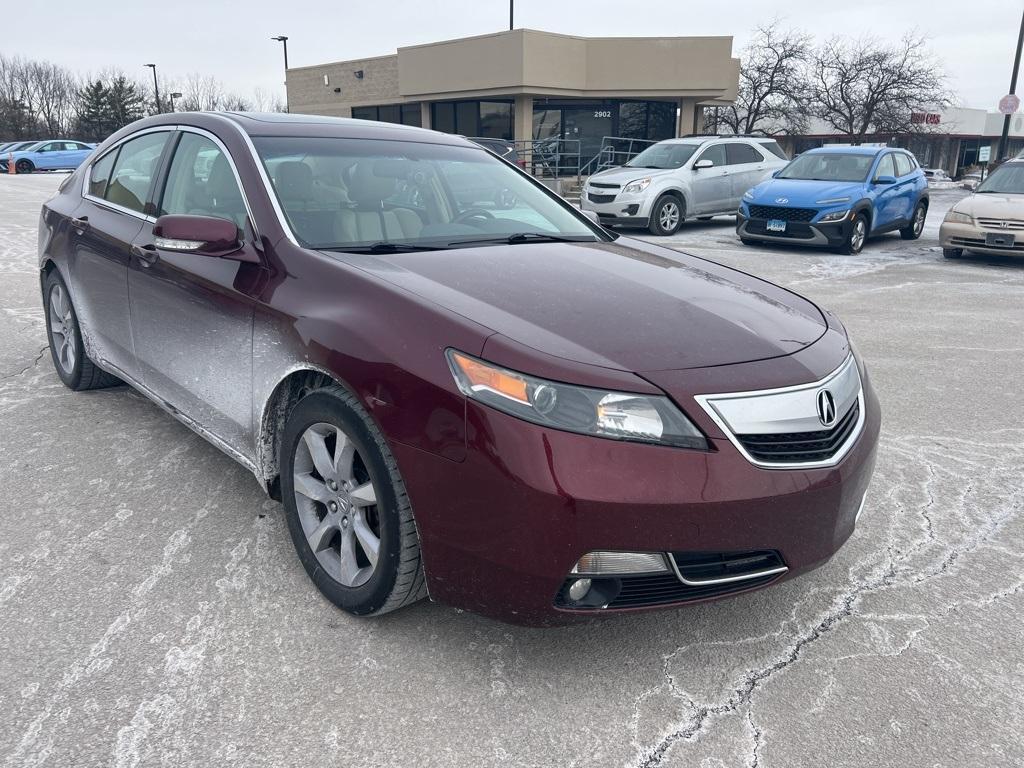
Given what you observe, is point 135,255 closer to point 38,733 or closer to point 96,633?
point 96,633

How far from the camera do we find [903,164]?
13.6 m

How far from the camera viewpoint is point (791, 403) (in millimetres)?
2311

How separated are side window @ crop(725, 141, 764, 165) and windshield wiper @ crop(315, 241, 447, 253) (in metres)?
A: 13.3

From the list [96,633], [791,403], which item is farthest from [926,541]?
[96,633]

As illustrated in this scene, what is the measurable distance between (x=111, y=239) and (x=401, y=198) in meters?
1.50

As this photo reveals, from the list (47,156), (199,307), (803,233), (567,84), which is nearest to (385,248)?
(199,307)

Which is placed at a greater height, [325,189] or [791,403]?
[325,189]

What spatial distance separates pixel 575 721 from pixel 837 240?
1095 cm

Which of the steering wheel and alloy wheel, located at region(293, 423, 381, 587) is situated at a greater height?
the steering wheel

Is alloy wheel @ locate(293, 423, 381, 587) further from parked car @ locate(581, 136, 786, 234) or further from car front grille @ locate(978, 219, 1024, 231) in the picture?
parked car @ locate(581, 136, 786, 234)

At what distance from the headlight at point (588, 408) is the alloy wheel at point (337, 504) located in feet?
1.77

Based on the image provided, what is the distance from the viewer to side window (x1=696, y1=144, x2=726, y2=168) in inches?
580

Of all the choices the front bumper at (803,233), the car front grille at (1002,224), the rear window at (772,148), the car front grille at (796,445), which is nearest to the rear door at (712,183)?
the rear window at (772,148)

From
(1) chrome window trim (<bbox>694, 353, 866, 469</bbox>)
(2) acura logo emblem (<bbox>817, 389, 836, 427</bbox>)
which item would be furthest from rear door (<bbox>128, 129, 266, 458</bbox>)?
(2) acura logo emblem (<bbox>817, 389, 836, 427</bbox>)
